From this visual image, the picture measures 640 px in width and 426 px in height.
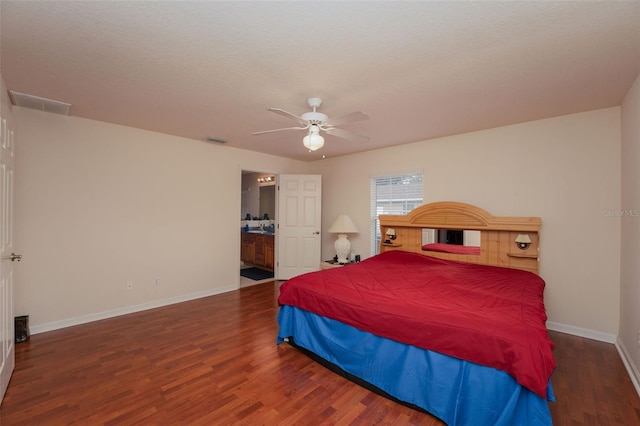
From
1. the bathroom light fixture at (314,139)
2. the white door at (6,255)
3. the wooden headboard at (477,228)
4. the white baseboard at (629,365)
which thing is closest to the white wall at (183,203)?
the wooden headboard at (477,228)

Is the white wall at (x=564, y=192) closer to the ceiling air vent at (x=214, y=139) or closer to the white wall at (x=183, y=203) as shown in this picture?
the white wall at (x=183, y=203)

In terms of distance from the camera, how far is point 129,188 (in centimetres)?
385

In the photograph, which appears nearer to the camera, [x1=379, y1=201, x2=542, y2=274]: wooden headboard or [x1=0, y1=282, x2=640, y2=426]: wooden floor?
[x1=0, y1=282, x2=640, y2=426]: wooden floor

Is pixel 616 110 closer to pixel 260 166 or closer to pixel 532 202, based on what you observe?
pixel 532 202

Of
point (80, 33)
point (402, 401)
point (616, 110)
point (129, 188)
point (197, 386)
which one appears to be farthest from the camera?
point (129, 188)

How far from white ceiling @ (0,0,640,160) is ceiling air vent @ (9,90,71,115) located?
104 mm

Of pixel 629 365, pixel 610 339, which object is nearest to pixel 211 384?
pixel 629 365

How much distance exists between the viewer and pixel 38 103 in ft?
9.66

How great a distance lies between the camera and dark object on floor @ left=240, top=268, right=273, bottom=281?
19.4ft

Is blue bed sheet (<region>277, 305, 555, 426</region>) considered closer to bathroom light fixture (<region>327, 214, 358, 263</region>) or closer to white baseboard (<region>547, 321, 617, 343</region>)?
white baseboard (<region>547, 321, 617, 343</region>)

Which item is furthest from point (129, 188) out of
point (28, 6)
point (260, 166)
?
point (28, 6)

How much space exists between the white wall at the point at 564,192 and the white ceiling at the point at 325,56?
318 mm

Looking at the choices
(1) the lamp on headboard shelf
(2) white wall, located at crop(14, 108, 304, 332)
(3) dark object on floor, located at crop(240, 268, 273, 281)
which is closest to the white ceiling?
(2) white wall, located at crop(14, 108, 304, 332)

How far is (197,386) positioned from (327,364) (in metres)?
1.05
